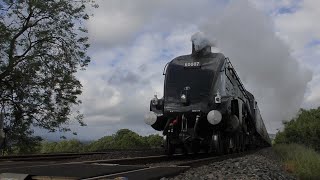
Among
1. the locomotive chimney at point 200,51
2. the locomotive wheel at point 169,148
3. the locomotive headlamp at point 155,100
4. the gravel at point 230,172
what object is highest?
the locomotive chimney at point 200,51

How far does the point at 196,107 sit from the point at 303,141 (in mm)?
42499

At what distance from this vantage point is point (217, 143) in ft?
46.9

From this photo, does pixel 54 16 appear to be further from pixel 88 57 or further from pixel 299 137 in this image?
pixel 299 137

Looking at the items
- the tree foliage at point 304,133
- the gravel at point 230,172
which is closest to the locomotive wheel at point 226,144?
the gravel at point 230,172

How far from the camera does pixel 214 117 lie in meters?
13.6

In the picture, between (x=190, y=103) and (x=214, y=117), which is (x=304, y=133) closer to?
(x=190, y=103)

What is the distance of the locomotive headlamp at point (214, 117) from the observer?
1357 cm

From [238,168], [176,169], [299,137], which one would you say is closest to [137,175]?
[176,169]

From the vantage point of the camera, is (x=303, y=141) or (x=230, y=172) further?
(x=303, y=141)

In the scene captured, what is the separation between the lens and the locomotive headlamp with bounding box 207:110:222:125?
13570 mm

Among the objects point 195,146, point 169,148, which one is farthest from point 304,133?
point 169,148

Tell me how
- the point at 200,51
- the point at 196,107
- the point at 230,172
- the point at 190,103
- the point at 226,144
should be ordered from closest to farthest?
1. the point at 230,172
2. the point at 196,107
3. the point at 190,103
4. the point at 226,144
5. the point at 200,51

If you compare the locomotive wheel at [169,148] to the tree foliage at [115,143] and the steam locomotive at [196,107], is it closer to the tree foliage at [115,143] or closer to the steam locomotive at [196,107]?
the steam locomotive at [196,107]

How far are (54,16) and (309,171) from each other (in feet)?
50.9
